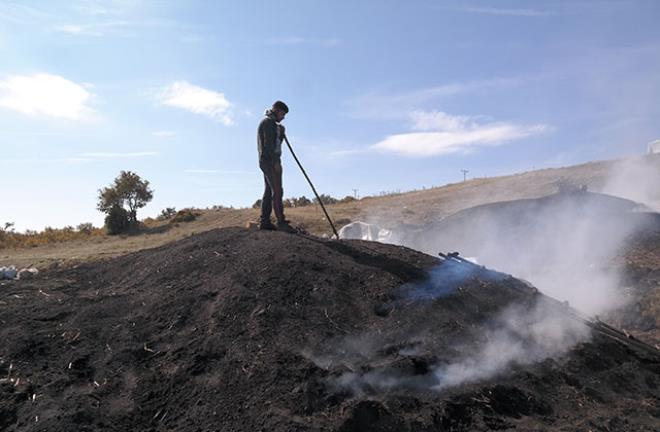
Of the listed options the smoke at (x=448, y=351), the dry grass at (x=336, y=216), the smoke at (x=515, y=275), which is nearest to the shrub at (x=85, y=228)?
the dry grass at (x=336, y=216)

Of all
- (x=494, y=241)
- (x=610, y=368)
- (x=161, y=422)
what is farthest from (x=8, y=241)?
(x=610, y=368)

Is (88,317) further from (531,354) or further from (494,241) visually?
(494,241)

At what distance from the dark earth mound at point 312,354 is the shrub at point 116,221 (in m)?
13.2

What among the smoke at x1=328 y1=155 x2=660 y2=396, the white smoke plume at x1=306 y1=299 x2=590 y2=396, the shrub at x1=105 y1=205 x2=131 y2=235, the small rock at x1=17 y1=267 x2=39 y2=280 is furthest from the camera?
the shrub at x1=105 y1=205 x2=131 y2=235

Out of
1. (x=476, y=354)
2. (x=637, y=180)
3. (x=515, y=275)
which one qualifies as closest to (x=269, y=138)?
(x=476, y=354)

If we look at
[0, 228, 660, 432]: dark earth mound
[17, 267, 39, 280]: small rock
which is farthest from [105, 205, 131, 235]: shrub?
[0, 228, 660, 432]: dark earth mound

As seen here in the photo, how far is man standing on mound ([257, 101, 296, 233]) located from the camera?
645cm

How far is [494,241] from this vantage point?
31.5 ft

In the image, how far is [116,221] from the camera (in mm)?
18328

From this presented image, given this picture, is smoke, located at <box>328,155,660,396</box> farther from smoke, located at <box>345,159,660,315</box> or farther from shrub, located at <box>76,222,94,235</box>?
shrub, located at <box>76,222,94,235</box>

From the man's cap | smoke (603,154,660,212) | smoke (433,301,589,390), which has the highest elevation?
the man's cap

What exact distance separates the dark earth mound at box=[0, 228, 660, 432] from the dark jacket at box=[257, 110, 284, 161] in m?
1.36

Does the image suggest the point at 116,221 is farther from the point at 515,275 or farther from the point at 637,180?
the point at 637,180

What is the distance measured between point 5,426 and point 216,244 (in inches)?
124
